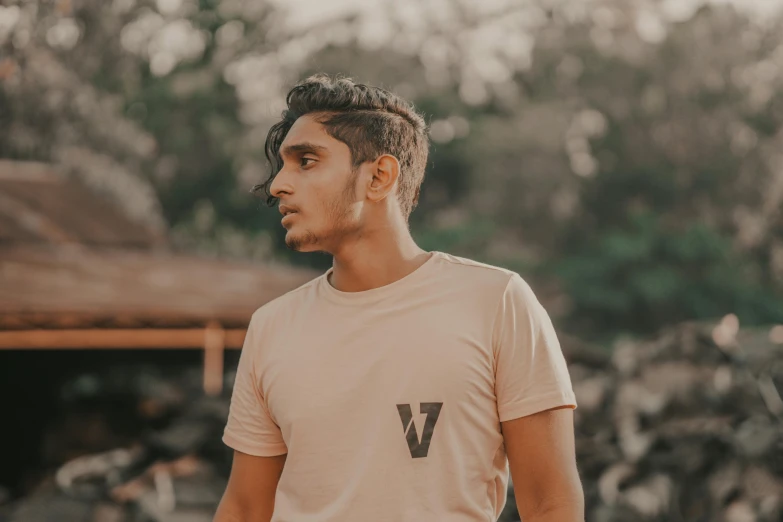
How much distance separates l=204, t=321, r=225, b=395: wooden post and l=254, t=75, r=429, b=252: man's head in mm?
11330

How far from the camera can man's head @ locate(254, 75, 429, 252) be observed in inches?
104

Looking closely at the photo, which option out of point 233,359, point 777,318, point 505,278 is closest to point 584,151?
point 777,318

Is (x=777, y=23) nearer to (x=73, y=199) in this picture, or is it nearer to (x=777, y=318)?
(x=777, y=318)

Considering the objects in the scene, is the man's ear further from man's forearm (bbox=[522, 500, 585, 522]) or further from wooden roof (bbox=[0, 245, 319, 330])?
wooden roof (bbox=[0, 245, 319, 330])

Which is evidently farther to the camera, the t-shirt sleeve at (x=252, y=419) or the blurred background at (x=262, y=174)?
the blurred background at (x=262, y=174)

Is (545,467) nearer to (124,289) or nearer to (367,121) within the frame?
(367,121)

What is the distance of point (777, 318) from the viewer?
34.1 m

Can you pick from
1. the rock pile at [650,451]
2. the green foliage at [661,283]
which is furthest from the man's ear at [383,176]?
the green foliage at [661,283]

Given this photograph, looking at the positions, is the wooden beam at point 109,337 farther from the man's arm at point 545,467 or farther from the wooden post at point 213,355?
the man's arm at point 545,467

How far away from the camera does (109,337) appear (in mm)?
13594

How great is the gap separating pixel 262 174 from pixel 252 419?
17057 mm

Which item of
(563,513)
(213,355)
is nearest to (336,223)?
(563,513)

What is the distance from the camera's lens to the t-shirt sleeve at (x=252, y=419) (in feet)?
8.98

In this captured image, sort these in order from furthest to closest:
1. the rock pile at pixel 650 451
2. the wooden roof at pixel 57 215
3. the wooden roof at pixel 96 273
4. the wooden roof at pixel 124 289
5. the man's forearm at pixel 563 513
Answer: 1. the wooden roof at pixel 57 215
2. the wooden roof at pixel 96 273
3. the wooden roof at pixel 124 289
4. the rock pile at pixel 650 451
5. the man's forearm at pixel 563 513
